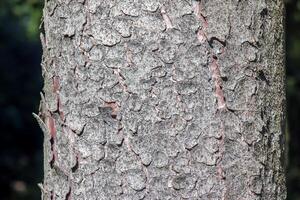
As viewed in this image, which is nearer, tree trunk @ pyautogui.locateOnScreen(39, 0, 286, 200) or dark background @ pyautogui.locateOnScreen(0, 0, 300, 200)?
tree trunk @ pyautogui.locateOnScreen(39, 0, 286, 200)

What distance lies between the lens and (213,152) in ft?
6.09

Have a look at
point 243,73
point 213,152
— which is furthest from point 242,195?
point 243,73

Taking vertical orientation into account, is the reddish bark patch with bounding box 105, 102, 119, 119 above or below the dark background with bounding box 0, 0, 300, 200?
below

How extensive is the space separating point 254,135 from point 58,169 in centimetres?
49

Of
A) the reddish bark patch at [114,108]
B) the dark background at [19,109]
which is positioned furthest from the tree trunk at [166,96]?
the dark background at [19,109]

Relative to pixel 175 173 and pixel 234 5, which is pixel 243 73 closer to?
pixel 234 5

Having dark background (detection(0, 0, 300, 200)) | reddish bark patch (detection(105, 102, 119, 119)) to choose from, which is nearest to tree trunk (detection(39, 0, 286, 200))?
reddish bark patch (detection(105, 102, 119, 119))

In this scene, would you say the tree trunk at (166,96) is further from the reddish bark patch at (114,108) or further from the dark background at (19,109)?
the dark background at (19,109)

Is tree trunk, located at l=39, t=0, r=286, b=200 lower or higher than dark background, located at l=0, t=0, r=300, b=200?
lower

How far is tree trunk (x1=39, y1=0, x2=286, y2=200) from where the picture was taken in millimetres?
1830

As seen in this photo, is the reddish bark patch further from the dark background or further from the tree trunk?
the dark background

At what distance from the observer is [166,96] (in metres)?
1.83

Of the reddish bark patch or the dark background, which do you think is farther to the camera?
the dark background

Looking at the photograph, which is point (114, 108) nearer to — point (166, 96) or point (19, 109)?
point (166, 96)
